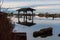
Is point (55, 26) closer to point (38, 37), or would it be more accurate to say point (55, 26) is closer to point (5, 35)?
point (38, 37)

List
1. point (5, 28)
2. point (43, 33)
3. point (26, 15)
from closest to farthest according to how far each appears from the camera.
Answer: point (5, 28) < point (26, 15) < point (43, 33)

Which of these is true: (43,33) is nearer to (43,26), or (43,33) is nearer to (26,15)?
(43,26)

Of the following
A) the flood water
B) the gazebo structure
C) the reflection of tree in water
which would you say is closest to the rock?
the flood water

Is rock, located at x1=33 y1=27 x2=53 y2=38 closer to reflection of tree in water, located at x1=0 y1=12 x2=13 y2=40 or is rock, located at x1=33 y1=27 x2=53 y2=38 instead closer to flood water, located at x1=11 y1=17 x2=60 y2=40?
flood water, located at x1=11 y1=17 x2=60 y2=40

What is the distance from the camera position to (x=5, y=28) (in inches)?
113

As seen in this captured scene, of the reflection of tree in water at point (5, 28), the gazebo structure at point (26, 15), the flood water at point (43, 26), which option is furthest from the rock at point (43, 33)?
the reflection of tree in water at point (5, 28)

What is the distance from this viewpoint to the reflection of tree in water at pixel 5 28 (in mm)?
2809

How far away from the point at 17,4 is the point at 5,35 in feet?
4.26

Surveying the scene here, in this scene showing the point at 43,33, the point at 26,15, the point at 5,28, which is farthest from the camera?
the point at 43,33

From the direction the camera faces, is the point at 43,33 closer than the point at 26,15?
No

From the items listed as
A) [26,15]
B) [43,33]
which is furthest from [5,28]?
[43,33]

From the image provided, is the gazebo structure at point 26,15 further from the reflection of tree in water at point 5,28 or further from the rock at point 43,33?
the reflection of tree in water at point 5,28

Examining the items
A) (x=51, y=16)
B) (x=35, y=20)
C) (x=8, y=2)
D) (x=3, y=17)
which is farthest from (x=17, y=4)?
(x=3, y=17)

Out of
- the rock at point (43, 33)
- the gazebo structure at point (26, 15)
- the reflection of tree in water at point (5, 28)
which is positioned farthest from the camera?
the rock at point (43, 33)
